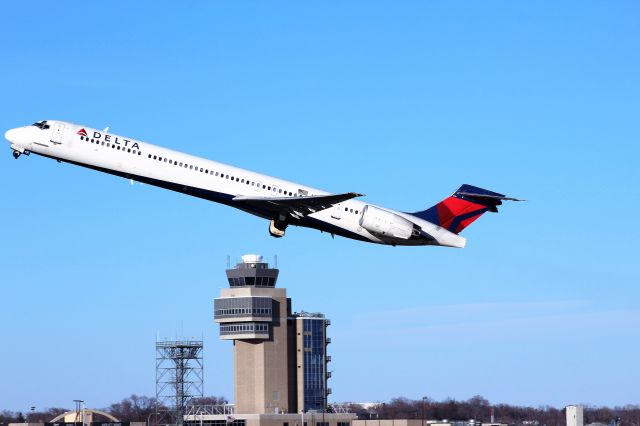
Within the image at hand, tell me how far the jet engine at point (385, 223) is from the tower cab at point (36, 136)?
19553mm

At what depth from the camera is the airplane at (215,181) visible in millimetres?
74562

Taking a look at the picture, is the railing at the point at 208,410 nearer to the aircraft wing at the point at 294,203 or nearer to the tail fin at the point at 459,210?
the tail fin at the point at 459,210

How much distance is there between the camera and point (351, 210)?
77875mm

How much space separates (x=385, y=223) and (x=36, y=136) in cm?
2240

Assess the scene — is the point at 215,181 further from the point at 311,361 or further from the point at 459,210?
the point at 311,361

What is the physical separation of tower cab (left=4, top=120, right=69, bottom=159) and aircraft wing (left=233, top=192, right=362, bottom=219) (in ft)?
38.0

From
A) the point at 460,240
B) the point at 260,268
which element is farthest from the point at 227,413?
the point at 460,240

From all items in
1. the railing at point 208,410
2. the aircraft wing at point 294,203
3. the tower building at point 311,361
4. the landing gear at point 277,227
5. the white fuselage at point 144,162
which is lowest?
the railing at point 208,410

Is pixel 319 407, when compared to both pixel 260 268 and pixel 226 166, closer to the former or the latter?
pixel 260 268

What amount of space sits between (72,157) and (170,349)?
104351mm

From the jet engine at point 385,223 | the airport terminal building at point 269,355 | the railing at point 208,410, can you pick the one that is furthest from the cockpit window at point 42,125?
the railing at point 208,410

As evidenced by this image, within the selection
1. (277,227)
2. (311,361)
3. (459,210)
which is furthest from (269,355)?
(277,227)

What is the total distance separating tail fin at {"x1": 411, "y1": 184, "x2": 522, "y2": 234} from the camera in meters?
81.9

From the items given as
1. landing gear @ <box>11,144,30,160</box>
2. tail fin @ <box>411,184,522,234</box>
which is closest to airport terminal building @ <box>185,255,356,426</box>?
tail fin @ <box>411,184,522,234</box>
